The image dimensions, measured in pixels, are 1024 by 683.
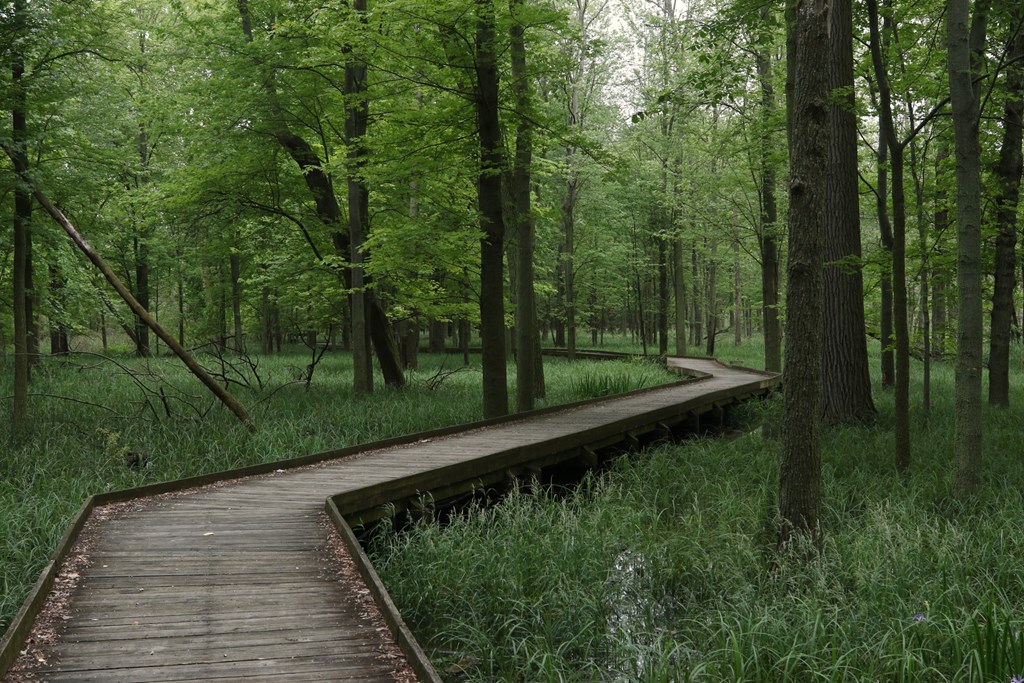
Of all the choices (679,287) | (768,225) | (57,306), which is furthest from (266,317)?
(768,225)

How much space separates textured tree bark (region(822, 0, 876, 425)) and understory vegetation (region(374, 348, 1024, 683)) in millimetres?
2885

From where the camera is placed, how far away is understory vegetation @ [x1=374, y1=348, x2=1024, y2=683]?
4.36 m

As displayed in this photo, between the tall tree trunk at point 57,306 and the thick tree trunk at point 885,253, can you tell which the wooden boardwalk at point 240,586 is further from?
the tall tree trunk at point 57,306

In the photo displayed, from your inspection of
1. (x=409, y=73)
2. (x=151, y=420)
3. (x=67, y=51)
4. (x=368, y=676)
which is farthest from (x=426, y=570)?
(x=67, y=51)

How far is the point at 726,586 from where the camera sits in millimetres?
5801

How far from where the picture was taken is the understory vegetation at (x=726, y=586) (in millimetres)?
4359

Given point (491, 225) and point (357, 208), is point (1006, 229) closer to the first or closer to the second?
point (491, 225)

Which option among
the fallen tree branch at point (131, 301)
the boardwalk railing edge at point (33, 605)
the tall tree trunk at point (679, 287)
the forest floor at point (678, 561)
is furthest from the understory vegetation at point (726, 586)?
the tall tree trunk at point (679, 287)

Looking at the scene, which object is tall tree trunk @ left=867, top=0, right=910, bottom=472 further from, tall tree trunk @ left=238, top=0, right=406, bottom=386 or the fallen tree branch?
tall tree trunk @ left=238, top=0, right=406, bottom=386

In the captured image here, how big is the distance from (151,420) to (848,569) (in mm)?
9235

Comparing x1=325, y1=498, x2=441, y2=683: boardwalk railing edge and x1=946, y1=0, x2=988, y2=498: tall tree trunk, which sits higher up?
x1=946, y1=0, x2=988, y2=498: tall tree trunk

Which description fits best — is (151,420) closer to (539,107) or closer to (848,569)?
(539,107)

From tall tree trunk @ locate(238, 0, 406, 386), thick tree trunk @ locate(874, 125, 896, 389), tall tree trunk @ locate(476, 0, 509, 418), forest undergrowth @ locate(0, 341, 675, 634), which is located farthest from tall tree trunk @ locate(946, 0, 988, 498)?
tall tree trunk @ locate(238, 0, 406, 386)

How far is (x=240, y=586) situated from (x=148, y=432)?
6033 millimetres
